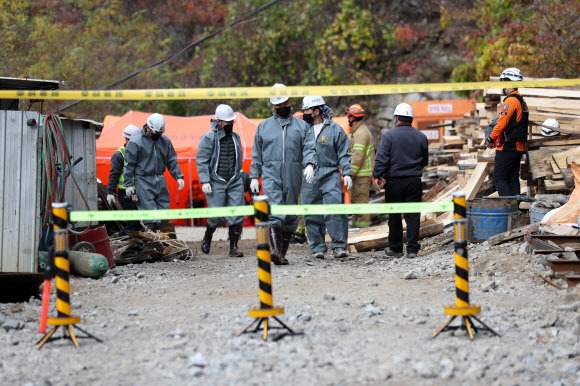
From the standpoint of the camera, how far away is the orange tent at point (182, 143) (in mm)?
15719

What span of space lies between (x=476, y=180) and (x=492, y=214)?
1.35 metres

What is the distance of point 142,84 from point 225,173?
15.0m

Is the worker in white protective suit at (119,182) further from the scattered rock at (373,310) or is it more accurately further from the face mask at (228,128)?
the scattered rock at (373,310)

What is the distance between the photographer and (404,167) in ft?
31.1

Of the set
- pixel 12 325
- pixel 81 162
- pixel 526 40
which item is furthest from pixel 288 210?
pixel 526 40

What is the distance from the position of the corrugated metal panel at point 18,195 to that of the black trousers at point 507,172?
19.9ft

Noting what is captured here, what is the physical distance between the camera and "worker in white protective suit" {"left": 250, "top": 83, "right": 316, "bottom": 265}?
367 inches

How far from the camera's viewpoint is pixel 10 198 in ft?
23.0

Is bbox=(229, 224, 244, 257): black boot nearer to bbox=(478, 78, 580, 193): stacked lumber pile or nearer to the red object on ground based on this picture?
the red object on ground

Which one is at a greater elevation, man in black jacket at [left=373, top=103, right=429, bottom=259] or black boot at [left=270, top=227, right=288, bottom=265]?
man in black jacket at [left=373, top=103, right=429, bottom=259]

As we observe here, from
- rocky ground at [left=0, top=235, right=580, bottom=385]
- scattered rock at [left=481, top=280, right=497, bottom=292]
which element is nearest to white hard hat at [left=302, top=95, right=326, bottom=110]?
rocky ground at [left=0, top=235, right=580, bottom=385]

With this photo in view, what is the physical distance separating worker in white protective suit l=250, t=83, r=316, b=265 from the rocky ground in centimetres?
115

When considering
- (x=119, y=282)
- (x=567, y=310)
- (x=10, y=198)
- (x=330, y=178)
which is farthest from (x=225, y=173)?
(x=567, y=310)

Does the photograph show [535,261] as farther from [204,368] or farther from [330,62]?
[330,62]
